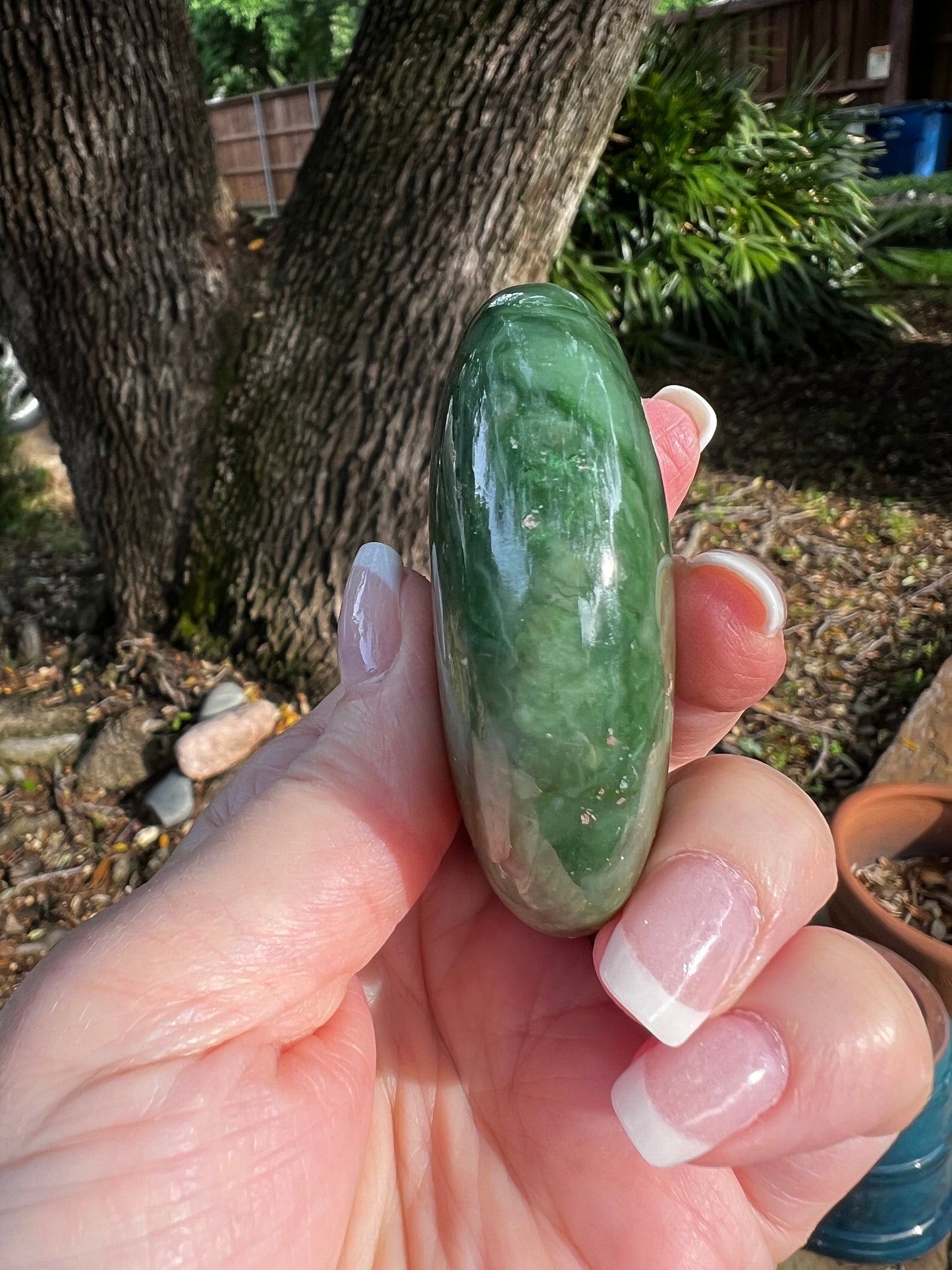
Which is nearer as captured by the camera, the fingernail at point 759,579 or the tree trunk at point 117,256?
the fingernail at point 759,579

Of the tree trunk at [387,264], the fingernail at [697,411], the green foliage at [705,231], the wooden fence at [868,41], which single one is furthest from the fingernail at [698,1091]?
the wooden fence at [868,41]

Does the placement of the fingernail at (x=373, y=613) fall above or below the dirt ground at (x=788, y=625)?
above

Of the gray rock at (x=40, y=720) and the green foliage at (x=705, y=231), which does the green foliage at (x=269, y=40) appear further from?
the gray rock at (x=40, y=720)

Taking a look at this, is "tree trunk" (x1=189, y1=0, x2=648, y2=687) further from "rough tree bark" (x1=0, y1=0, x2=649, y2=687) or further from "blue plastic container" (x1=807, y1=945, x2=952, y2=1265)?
"blue plastic container" (x1=807, y1=945, x2=952, y2=1265)

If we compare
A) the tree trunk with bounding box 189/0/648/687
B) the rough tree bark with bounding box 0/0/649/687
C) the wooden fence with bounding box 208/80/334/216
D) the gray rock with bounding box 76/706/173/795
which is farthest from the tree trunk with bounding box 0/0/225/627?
the wooden fence with bounding box 208/80/334/216

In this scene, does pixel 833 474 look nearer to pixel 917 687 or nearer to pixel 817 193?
pixel 917 687

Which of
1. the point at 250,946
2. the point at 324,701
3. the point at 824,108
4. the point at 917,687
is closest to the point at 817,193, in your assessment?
the point at 824,108

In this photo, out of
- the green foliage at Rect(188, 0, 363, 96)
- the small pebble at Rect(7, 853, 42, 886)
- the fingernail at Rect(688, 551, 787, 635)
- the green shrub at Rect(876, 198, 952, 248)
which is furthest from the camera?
the green foliage at Rect(188, 0, 363, 96)
